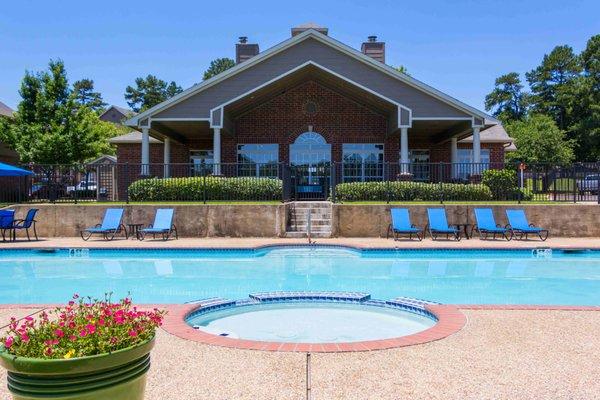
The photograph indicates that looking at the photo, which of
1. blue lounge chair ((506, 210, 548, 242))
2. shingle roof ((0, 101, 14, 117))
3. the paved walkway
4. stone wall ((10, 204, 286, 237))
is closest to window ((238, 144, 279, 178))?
stone wall ((10, 204, 286, 237))

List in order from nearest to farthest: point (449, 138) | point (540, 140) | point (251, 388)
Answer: point (251, 388) → point (449, 138) → point (540, 140)

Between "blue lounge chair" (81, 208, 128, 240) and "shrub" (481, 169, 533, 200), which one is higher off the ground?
"shrub" (481, 169, 533, 200)

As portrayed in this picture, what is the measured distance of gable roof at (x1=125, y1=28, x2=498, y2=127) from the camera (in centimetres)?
2141

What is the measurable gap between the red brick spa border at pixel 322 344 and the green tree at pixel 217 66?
71587mm

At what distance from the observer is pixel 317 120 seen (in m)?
24.9

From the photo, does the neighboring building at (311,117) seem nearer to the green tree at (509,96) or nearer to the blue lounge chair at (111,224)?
the blue lounge chair at (111,224)

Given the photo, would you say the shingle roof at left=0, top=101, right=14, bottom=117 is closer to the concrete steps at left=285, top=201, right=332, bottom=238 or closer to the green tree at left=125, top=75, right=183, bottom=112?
the concrete steps at left=285, top=201, right=332, bottom=238

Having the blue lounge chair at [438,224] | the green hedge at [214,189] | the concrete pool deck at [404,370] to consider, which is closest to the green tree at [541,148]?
the blue lounge chair at [438,224]

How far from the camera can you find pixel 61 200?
1919 cm

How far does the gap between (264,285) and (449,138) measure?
55.2 feet

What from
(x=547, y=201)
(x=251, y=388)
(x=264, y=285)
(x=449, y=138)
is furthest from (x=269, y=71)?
(x=251, y=388)

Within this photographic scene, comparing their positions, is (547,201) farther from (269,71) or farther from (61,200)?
(61,200)

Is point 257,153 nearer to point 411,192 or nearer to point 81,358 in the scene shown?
point 411,192

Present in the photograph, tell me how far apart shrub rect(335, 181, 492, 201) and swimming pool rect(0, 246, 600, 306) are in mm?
4446
